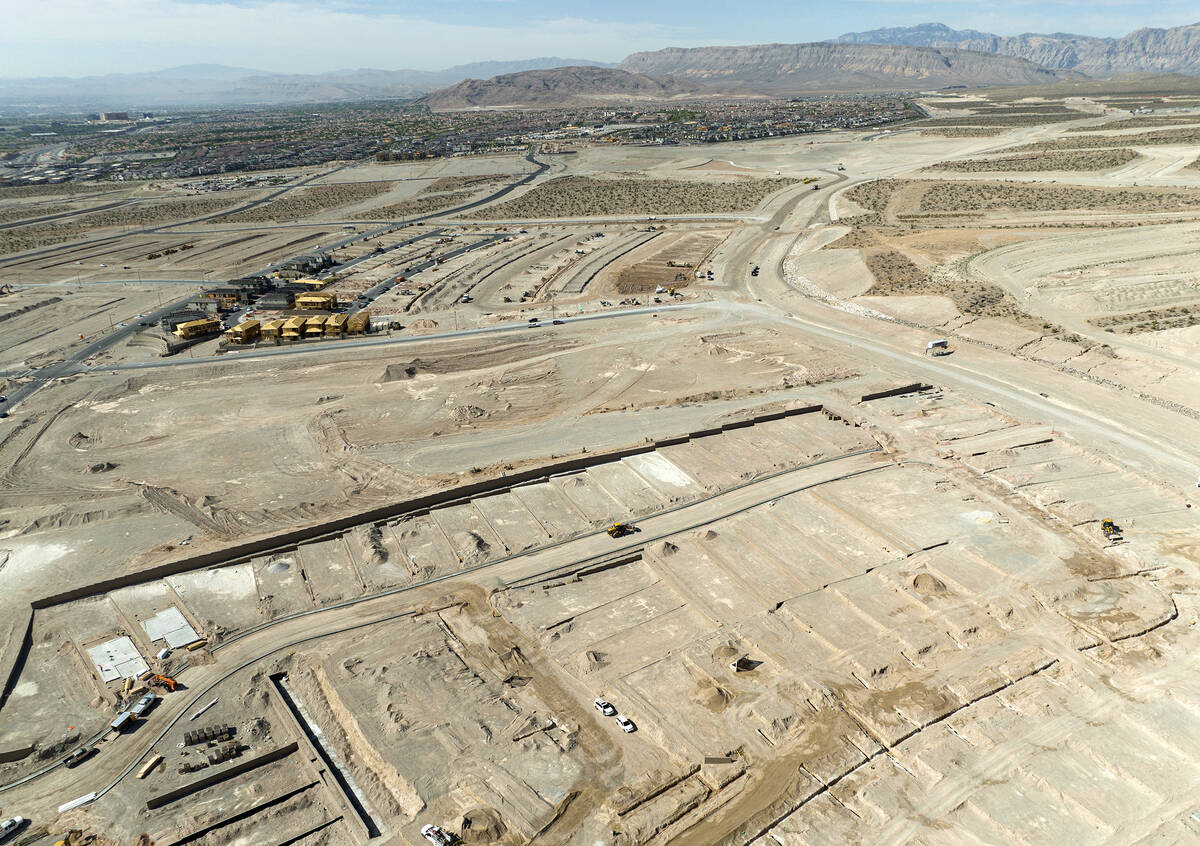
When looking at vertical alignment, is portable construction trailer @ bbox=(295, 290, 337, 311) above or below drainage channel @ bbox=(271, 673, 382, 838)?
above

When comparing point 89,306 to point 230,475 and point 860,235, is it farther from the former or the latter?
point 860,235

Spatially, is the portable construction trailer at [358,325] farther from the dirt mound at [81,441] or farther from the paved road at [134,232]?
the paved road at [134,232]

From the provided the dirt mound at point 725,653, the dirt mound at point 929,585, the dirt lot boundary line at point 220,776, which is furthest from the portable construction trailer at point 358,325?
the dirt mound at point 929,585

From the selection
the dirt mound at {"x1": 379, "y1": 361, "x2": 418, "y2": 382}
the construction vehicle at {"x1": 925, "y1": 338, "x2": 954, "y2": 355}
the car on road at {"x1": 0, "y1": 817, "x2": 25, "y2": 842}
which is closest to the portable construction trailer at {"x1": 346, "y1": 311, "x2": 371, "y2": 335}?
the dirt mound at {"x1": 379, "y1": 361, "x2": 418, "y2": 382}

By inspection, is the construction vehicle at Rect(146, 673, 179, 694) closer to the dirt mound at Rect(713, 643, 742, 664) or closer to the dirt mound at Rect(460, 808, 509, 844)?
the dirt mound at Rect(460, 808, 509, 844)

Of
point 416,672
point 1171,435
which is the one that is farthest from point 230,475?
point 1171,435

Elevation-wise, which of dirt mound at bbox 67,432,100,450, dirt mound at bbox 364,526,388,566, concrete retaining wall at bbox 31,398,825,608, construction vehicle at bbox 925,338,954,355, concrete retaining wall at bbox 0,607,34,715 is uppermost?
construction vehicle at bbox 925,338,954,355

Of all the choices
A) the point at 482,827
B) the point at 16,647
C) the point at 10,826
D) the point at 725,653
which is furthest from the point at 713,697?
the point at 16,647
